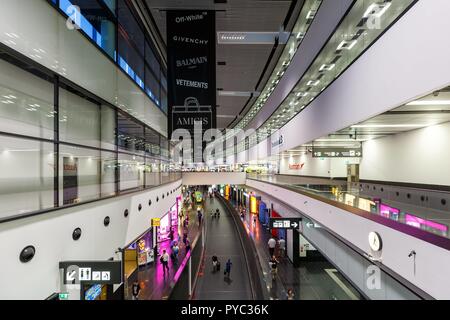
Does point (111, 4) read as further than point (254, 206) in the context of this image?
No

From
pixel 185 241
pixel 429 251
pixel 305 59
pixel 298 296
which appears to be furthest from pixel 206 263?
pixel 429 251

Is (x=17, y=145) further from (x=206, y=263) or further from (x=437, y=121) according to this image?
(x=206, y=263)

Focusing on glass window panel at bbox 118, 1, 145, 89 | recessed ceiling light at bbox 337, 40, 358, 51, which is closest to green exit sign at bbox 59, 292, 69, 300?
glass window panel at bbox 118, 1, 145, 89

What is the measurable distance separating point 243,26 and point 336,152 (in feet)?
24.7

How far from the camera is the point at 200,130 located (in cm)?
1002

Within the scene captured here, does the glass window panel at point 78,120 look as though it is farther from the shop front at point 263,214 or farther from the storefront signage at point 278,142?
the shop front at point 263,214

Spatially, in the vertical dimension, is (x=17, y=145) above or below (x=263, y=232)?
above

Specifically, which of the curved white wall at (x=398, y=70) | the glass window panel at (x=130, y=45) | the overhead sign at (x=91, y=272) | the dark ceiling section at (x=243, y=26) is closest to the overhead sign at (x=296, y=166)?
the dark ceiling section at (x=243, y=26)

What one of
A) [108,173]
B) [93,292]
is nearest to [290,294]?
[93,292]

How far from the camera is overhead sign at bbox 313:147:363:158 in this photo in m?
10.5

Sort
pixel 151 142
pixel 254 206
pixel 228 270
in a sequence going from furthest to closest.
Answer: pixel 254 206
pixel 228 270
pixel 151 142

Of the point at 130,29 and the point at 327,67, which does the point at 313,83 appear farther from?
the point at 130,29

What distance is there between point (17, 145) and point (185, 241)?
14.7m
